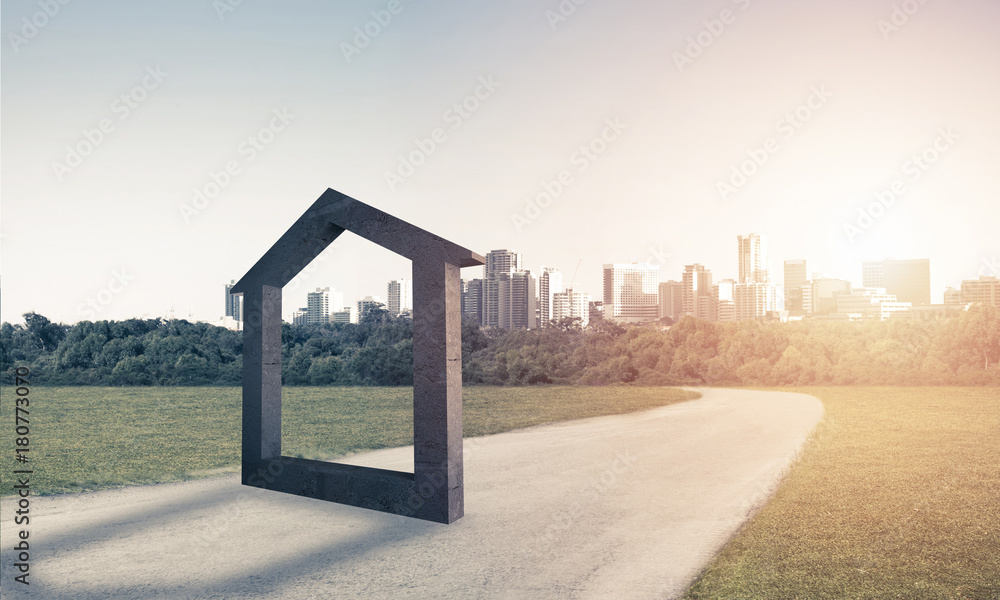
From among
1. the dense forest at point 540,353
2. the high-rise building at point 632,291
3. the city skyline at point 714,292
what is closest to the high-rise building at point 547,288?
the city skyline at point 714,292

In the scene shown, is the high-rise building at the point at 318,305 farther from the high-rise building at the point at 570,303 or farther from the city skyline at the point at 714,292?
the high-rise building at the point at 570,303

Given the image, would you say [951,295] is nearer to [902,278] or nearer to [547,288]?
[902,278]

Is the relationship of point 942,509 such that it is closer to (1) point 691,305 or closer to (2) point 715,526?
(2) point 715,526

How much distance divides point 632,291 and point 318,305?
26.4 meters

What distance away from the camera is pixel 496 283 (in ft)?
142

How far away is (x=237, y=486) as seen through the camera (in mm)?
9023

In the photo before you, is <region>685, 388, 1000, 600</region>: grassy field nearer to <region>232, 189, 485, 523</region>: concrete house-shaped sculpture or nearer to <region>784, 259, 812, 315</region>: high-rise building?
<region>232, 189, 485, 523</region>: concrete house-shaped sculpture

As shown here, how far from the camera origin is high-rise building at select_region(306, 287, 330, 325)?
49.6m

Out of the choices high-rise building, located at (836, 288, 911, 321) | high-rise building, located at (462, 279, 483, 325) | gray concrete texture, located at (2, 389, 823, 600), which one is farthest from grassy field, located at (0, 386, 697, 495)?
high-rise building, located at (836, 288, 911, 321)

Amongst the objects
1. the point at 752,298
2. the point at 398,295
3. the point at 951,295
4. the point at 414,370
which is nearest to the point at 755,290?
the point at 752,298

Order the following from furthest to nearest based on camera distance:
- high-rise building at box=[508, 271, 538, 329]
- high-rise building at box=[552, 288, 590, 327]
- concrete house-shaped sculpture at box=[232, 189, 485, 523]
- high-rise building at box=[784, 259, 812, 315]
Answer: high-rise building at box=[784, 259, 812, 315]
high-rise building at box=[552, 288, 590, 327]
high-rise building at box=[508, 271, 538, 329]
concrete house-shaped sculpture at box=[232, 189, 485, 523]

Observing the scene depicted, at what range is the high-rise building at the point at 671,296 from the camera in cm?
5078

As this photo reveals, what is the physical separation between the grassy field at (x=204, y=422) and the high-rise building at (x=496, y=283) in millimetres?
13494

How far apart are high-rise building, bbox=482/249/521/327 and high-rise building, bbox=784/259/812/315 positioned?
22.4m
